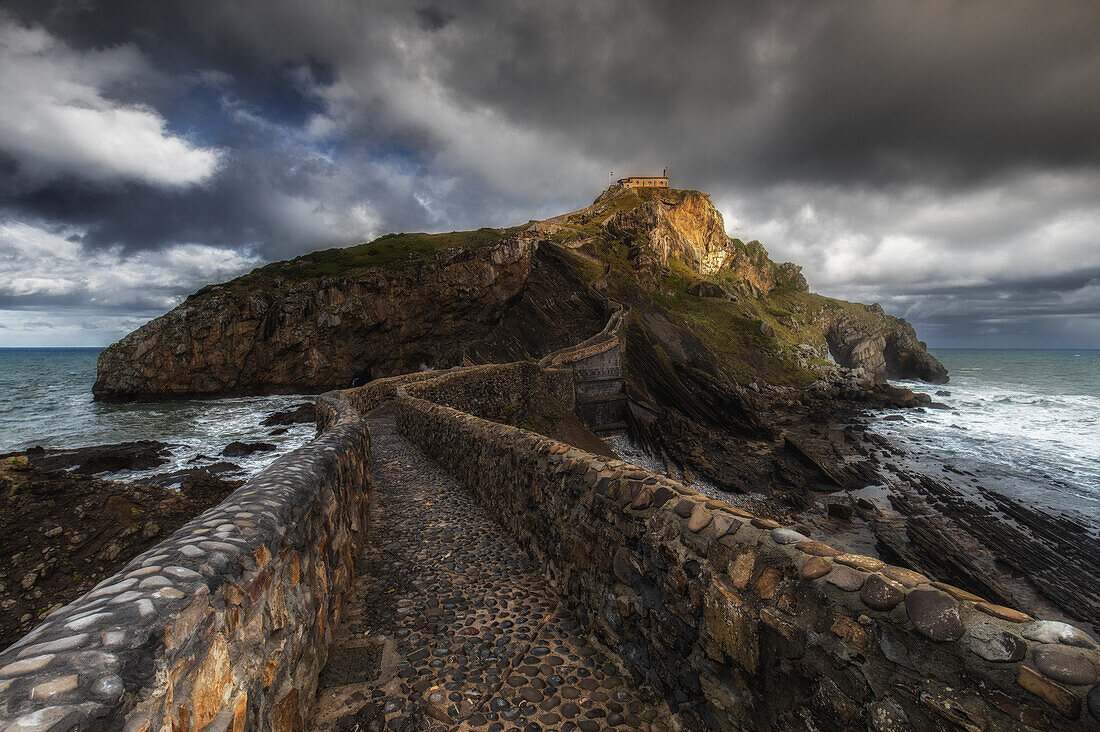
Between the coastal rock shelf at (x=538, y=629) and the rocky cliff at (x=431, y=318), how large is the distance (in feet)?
107

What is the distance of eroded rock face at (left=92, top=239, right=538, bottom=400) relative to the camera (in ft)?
137

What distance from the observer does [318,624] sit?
3.38m

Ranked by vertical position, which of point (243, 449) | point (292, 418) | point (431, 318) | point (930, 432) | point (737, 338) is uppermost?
point (431, 318)

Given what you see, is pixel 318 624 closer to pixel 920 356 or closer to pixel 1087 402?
pixel 1087 402

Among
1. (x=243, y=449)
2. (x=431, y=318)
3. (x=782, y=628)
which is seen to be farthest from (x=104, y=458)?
(x=431, y=318)

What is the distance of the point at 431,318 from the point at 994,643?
50023 millimetres

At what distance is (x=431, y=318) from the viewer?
4894cm

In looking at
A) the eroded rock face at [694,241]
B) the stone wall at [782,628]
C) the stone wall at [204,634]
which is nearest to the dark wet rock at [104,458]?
the stone wall at [204,634]

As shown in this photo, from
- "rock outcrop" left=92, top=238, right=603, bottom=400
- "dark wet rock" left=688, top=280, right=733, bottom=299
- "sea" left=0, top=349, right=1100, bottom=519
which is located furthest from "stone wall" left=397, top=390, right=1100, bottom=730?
"dark wet rock" left=688, top=280, right=733, bottom=299

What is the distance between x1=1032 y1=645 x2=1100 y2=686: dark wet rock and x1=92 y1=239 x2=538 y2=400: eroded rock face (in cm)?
4673

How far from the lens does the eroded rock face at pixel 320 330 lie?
41.7m

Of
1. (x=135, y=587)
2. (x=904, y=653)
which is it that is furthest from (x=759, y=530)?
(x=135, y=587)

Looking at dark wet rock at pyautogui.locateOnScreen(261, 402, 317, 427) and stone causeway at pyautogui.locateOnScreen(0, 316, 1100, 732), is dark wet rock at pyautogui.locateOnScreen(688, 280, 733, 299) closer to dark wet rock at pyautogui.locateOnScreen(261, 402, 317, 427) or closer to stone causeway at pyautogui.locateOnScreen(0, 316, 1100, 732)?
dark wet rock at pyautogui.locateOnScreen(261, 402, 317, 427)

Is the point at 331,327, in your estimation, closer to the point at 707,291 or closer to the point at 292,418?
the point at 292,418
